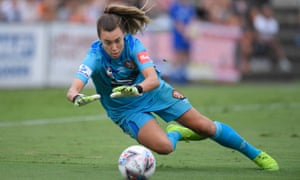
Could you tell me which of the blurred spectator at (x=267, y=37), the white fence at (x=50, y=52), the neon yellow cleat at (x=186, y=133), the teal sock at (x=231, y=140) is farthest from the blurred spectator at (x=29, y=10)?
the teal sock at (x=231, y=140)

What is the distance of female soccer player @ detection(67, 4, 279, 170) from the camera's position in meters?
8.31

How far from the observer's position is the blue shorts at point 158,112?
28.4ft

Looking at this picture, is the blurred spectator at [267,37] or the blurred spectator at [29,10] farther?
the blurred spectator at [267,37]

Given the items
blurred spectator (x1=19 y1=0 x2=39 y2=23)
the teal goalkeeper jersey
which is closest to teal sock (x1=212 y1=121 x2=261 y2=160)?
the teal goalkeeper jersey

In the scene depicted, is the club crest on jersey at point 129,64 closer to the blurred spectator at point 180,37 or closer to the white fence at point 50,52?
the white fence at point 50,52

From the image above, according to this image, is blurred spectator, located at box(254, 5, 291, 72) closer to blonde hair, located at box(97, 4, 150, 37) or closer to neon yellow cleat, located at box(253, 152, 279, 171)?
neon yellow cleat, located at box(253, 152, 279, 171)

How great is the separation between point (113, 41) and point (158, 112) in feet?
3.67

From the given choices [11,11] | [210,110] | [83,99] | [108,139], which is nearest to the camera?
[83,99]

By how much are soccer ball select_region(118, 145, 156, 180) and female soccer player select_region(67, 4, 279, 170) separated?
0.68 metres

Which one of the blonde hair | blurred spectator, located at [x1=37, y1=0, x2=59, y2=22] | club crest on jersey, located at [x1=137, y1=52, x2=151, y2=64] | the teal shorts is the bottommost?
blurred spectator, located at [x1=37, y1=0, x2=59, y2=22]

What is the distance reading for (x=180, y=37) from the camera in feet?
77.5

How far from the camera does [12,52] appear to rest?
20.0m

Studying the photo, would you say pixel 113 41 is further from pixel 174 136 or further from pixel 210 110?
pixel 210 110

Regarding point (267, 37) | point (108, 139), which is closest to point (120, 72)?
point (108, 139)
